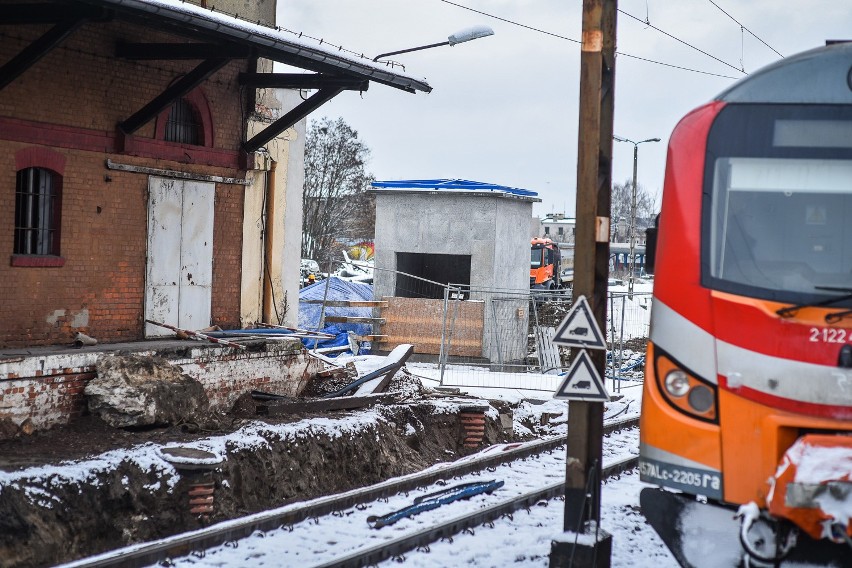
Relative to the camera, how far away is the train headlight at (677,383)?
19.4 feet

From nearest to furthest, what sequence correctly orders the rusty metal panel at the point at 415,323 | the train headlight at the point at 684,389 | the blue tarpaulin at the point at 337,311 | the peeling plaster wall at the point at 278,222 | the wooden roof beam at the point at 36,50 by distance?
the train headlight at the point at 684,389 → the wooden roof beam at the point at 36,50 → the peeling plaster wall at the point at 278,222 → the blue tarpaulin at the point at 337,311 → the rusty metal panel at the point at 415,323

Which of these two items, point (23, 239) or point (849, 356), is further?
point (23, 239)

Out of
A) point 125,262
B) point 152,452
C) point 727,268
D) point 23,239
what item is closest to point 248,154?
point 125,262

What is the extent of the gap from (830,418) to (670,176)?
173cm

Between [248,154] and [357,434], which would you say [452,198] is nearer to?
[248,154]

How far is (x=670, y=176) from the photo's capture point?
627 centimetres

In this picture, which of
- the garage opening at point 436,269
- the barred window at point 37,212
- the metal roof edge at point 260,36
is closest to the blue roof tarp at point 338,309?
the garage opening at point 436,269

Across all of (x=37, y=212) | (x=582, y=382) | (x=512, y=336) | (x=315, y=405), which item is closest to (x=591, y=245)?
(x=582, y=382)

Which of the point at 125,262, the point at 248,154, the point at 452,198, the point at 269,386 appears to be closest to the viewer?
the point at 125,262

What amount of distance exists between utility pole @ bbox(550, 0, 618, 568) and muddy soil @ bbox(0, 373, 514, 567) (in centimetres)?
418

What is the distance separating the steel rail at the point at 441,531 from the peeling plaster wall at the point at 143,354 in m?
4.71

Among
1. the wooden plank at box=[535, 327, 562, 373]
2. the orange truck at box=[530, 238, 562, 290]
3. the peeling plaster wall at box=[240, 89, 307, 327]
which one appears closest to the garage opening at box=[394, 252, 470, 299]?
the wooden plank at box=[535, 327, 562, 373]

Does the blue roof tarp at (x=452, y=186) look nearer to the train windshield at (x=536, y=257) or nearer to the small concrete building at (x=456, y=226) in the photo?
the small concrete building at (x=456, y=226)

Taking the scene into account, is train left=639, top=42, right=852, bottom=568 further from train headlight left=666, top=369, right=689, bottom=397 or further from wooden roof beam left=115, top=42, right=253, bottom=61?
wooden roof beam left=115, top=42, right=253, bottom=61
